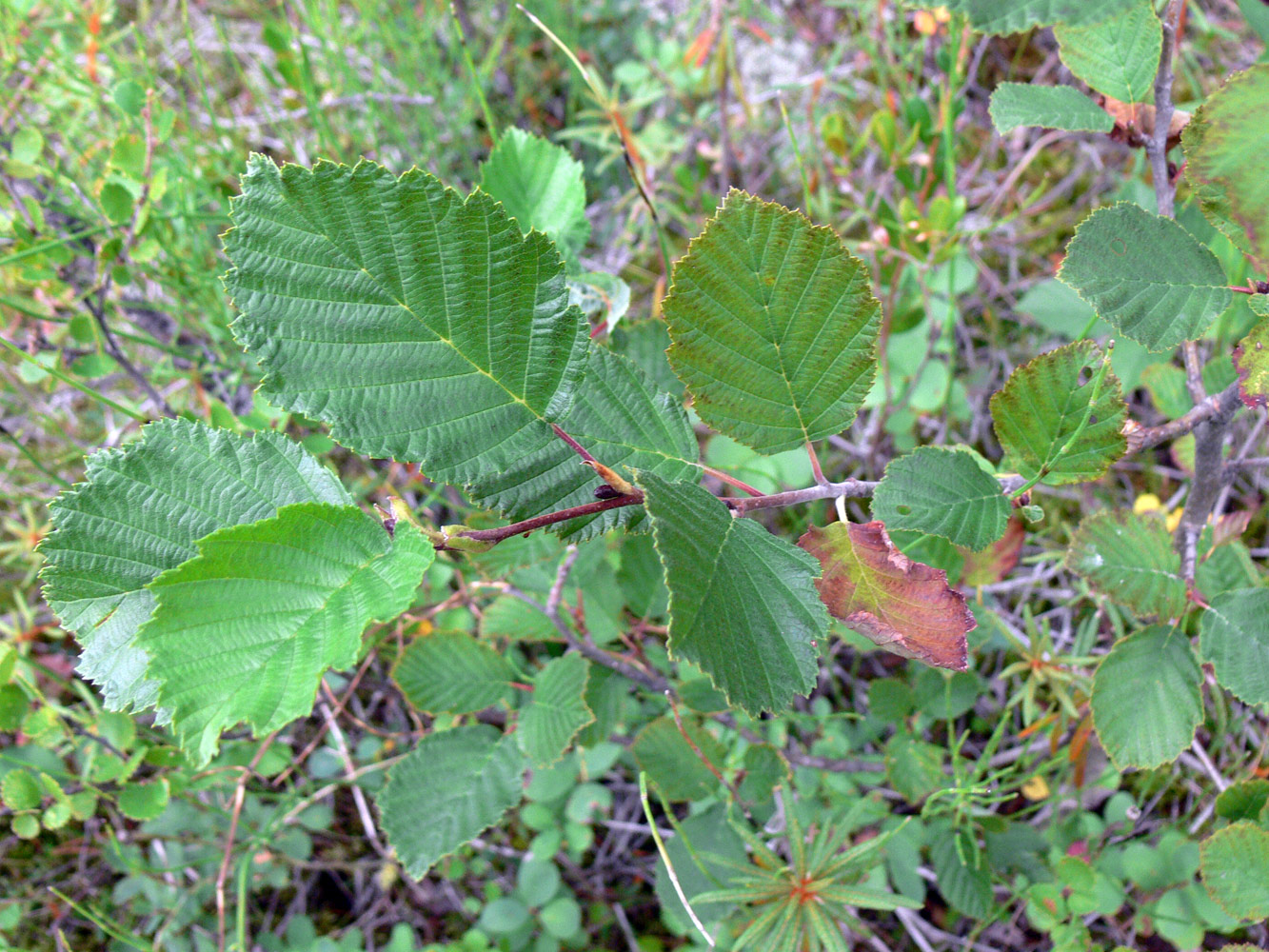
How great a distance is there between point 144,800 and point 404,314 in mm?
1116

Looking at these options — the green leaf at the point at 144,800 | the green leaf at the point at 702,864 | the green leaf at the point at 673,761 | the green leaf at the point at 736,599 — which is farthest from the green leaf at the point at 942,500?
the green leaf at the point at 144,800

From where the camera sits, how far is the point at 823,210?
1955 millimetres

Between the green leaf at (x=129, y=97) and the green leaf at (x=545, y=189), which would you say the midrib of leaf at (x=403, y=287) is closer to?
the green leaf at (x=545, y=189)

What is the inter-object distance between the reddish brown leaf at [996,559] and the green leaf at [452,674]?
79 centimetres

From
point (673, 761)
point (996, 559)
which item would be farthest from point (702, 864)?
point (996, 559)

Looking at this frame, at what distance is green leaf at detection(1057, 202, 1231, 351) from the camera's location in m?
0.79

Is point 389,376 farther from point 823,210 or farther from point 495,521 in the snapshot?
point 823,210

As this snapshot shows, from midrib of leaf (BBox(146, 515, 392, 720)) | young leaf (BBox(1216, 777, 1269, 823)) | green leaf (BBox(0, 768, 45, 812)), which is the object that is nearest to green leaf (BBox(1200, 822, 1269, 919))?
young leaf (BBox(1216, 777, 1269, 823))

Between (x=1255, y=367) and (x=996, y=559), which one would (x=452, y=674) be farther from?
(x=1255, y=367)

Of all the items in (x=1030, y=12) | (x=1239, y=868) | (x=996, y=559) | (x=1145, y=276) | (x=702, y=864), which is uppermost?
(x=1030, y=12)

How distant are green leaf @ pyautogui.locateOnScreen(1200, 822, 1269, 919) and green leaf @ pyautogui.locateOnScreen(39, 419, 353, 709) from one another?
1.18 meters

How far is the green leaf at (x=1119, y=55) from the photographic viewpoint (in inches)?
35.4

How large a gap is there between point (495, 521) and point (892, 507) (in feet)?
2.12

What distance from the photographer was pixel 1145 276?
0.82 m
